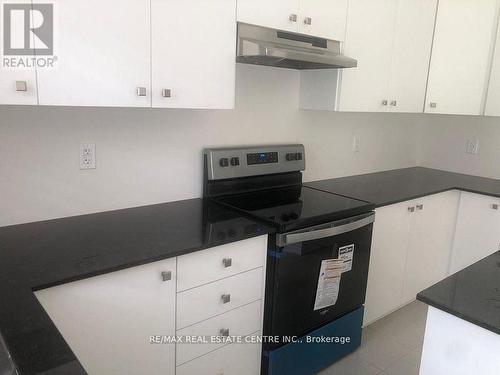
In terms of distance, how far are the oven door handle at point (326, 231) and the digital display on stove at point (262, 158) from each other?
59cm

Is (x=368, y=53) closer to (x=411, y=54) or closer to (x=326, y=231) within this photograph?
(x=411, y=54)

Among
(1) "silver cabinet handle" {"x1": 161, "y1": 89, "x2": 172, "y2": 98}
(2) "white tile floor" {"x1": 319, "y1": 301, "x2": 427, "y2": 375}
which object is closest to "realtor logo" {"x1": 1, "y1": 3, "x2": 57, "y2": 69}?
(1) "silver cabinet handle" {"x1": 161, "y1": 89, "x2": 172, "y2": 98}

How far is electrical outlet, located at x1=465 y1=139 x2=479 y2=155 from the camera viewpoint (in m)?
3.12

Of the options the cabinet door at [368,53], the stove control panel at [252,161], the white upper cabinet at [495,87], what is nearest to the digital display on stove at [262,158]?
the stove control panel at [252,161]

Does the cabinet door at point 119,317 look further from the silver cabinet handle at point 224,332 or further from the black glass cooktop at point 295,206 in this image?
the black glass cooktop at point 295,206

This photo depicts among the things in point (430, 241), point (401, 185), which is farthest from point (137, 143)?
point (430, 241)

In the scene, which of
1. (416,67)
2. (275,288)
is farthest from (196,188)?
(416,67)

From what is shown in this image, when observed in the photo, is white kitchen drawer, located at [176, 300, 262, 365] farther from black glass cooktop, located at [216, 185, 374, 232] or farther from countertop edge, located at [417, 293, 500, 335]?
countertop edge, located at [417, 293, 500, 335]

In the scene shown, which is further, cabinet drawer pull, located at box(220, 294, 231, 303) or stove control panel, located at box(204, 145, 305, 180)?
stove control panel, located at box(204, 145, 305, 180)

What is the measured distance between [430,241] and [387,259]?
52cm

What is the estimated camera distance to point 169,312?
1493mm

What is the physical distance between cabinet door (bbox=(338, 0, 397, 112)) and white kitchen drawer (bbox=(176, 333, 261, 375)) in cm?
142

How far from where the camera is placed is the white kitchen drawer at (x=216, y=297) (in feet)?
5.06

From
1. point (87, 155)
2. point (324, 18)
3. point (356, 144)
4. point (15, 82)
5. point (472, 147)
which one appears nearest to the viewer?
point (15, 82)
